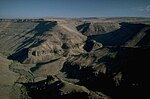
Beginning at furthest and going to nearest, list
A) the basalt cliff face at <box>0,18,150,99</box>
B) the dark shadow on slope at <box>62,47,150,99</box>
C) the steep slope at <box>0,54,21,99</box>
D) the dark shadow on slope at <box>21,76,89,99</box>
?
the steep slope at <box>0,54,21,99</box>
the basalt cliff face at <box>0,18,150,99</box>
the dark shadow on slope at <box>62,47,150,99</box>
the dark shadow on slope at <box>21,76,89,99</box>

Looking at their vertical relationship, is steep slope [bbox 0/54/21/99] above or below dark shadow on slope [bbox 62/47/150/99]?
below

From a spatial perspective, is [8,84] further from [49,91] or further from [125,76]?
[125,76]

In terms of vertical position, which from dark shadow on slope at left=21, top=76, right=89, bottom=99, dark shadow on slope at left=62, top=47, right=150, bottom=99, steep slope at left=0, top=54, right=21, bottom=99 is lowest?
steep slope at left=0, top=54, right=21, bottom=99

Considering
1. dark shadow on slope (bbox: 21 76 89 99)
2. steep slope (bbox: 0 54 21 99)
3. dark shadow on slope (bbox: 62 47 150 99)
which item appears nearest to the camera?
dark shadow on slope (bbox: 21 76 89 99)

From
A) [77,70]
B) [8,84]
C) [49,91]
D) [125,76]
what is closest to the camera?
[49,91]

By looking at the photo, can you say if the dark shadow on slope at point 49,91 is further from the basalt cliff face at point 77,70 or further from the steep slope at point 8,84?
the steep slope at point 8,84

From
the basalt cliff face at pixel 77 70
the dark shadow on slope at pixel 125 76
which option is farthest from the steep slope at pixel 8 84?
the dark shadow on slope at pixel 125 76

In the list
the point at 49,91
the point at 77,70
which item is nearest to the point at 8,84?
the point at 49,91

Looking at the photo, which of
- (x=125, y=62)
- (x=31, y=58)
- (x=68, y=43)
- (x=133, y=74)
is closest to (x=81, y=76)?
(x=125, y=62)

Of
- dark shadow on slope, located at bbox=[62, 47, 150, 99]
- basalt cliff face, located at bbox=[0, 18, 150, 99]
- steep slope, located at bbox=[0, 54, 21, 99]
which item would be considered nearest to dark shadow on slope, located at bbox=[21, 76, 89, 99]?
basalt cliff face, located at bbox=[0, 18, 150, 99]

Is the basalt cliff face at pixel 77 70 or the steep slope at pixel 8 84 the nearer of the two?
the basalt cliff face at pixel 77 70

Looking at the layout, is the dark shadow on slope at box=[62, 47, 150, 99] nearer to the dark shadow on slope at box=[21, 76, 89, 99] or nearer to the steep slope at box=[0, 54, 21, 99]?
the dark shadow on slope at box=[21, 76, 89, 99]
